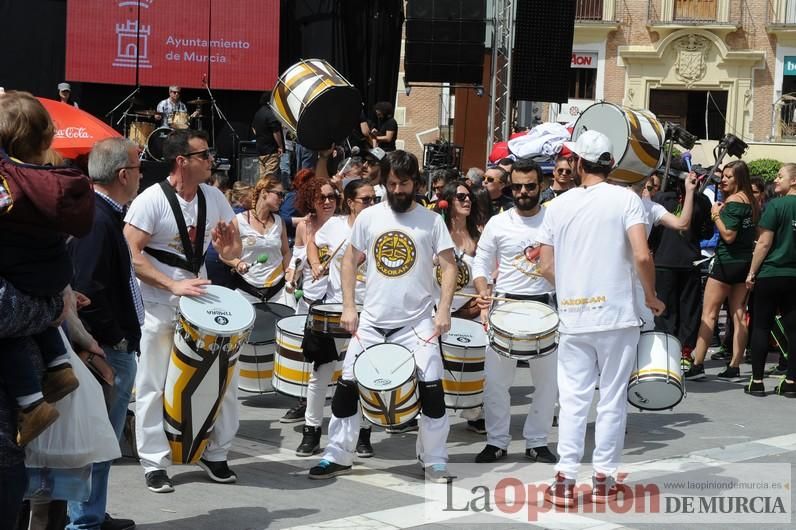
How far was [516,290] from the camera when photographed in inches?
316

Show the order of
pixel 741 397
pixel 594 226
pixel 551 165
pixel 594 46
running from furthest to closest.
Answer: pixel 594 46
pixel 551 165
pixel 741 397
pixel 594 226

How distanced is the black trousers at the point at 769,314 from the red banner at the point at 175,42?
12822 millimetres

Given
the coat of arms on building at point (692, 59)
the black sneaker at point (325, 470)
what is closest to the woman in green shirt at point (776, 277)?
the black sneaker at point (325, 470)

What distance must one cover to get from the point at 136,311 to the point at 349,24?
16127 mm

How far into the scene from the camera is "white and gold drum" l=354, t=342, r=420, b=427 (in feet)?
21.6

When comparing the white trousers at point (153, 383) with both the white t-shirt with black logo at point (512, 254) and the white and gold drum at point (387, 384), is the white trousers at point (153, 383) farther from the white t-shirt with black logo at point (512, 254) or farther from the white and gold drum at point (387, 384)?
the white t-shirt with black logo at point (512, 254)

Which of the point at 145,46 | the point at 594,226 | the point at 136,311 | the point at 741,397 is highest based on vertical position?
the point at 145,46

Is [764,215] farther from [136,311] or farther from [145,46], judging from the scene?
[145,46]

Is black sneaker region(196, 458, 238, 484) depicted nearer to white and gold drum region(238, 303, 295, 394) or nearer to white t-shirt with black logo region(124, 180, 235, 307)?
white t-shirt with black logo region(124, 180, 235, 307)

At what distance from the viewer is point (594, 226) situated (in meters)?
6.25

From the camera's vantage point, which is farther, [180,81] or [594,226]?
[180,81]

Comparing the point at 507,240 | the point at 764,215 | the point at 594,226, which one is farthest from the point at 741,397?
the point at 594,226

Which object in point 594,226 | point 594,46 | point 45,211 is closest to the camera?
point 45,211

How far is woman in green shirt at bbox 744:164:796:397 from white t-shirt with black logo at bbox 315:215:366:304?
13.2 ft
